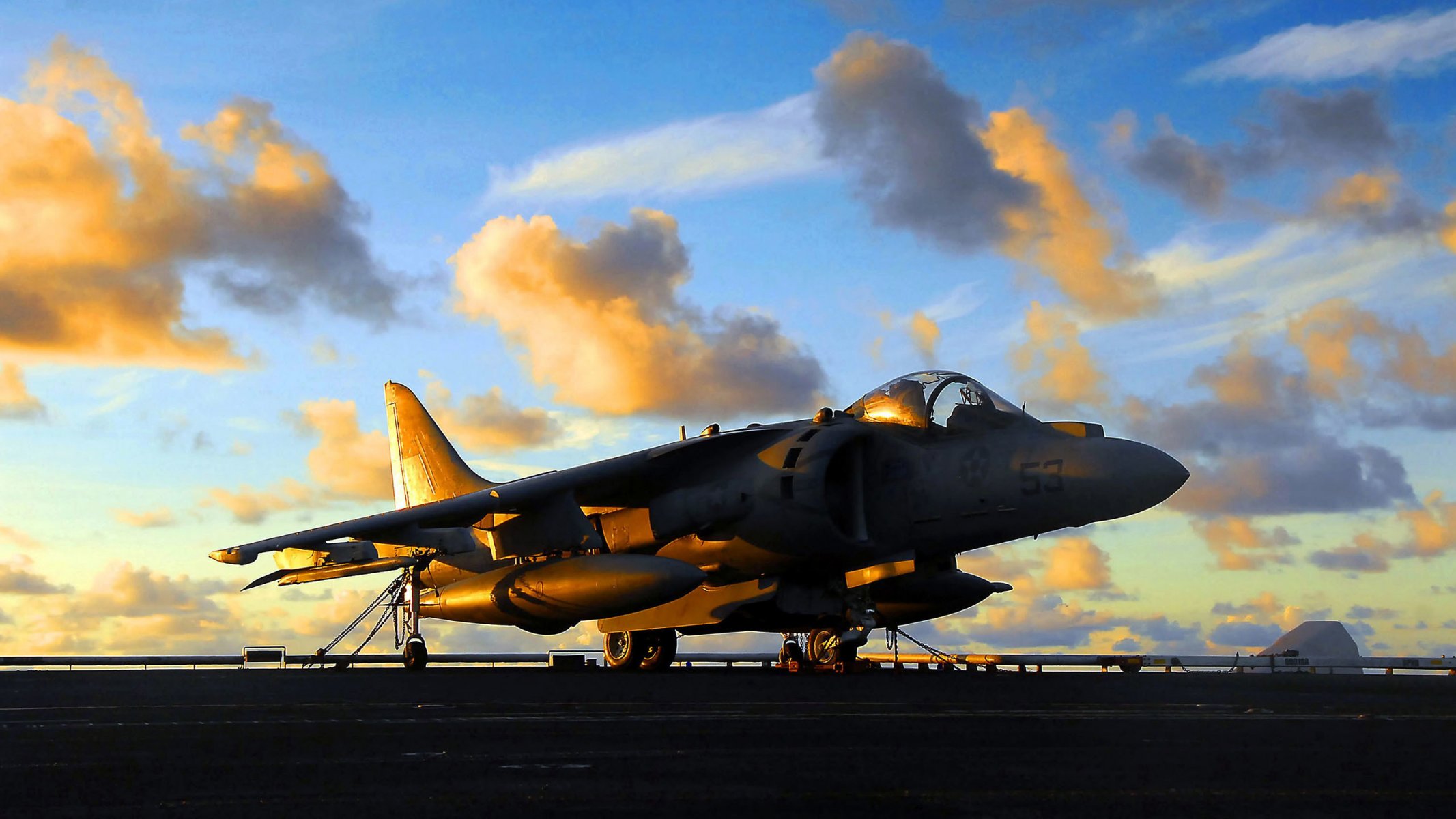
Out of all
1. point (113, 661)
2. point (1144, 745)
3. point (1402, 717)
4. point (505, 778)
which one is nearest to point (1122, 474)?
point (1402, 717)

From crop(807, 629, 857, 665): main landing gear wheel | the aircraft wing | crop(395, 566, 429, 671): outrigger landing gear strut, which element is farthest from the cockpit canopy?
crop(395, 566, 429, 671): outrigger landing gear strut

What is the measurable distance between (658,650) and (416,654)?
4031mm

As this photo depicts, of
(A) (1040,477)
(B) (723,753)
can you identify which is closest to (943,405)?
(A) (1040,477)

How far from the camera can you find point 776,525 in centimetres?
1844

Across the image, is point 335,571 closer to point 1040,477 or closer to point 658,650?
point 658,650

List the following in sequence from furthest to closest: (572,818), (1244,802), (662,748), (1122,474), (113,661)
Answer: (113,661) < (1122,474) < (662,748) < (1244,802) < (572,818)

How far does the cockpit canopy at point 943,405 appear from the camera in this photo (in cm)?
1794

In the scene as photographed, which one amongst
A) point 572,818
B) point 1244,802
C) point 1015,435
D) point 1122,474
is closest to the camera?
point 572,818

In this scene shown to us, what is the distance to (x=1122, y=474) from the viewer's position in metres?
16.0

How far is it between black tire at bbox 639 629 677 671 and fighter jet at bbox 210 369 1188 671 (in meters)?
0.03

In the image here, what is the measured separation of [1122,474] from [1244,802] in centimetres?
1120

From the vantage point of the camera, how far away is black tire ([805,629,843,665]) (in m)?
19.2

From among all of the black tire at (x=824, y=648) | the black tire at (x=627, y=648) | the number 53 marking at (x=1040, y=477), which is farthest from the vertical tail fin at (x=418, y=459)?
the number 53 marking at (x=1040, y=477)

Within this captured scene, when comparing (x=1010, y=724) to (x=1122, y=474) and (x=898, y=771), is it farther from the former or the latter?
(x=1122, y=474)
